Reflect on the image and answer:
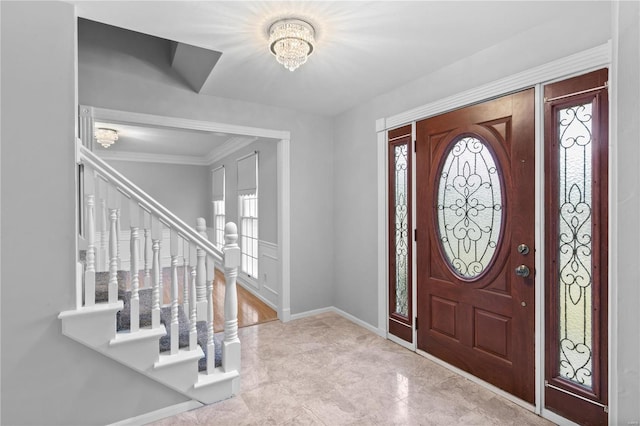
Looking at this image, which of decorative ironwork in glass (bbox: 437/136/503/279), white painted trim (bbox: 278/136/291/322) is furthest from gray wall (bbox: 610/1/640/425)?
white painted trim (bbox: 278/136/291/322)

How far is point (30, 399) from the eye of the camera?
1795 mm

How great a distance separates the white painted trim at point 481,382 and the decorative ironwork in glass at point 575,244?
0.35m

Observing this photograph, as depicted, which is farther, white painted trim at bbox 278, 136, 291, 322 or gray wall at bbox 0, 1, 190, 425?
white painted trim at bbox 278, 136, 291, 322

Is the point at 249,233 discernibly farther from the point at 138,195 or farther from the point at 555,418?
the point at 555,418

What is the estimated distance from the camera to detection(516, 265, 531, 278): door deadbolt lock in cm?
217

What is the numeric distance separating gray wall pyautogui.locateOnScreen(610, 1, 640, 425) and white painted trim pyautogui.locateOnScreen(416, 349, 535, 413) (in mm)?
2218

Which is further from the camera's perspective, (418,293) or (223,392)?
(418,293)

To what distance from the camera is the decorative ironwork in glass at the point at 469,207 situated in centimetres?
240

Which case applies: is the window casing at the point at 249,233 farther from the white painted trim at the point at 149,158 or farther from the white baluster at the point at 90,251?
the white baluster at the point at 90,251

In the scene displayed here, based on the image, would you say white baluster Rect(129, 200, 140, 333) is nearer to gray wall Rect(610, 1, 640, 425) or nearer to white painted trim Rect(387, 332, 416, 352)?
gray wall Rect(610, 1, 640, 425)

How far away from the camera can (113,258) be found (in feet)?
6.41

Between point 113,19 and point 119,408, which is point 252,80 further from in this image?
point 119,408

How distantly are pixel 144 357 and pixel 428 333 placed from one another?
2234mm

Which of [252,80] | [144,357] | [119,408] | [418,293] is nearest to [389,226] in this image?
[418,293]
